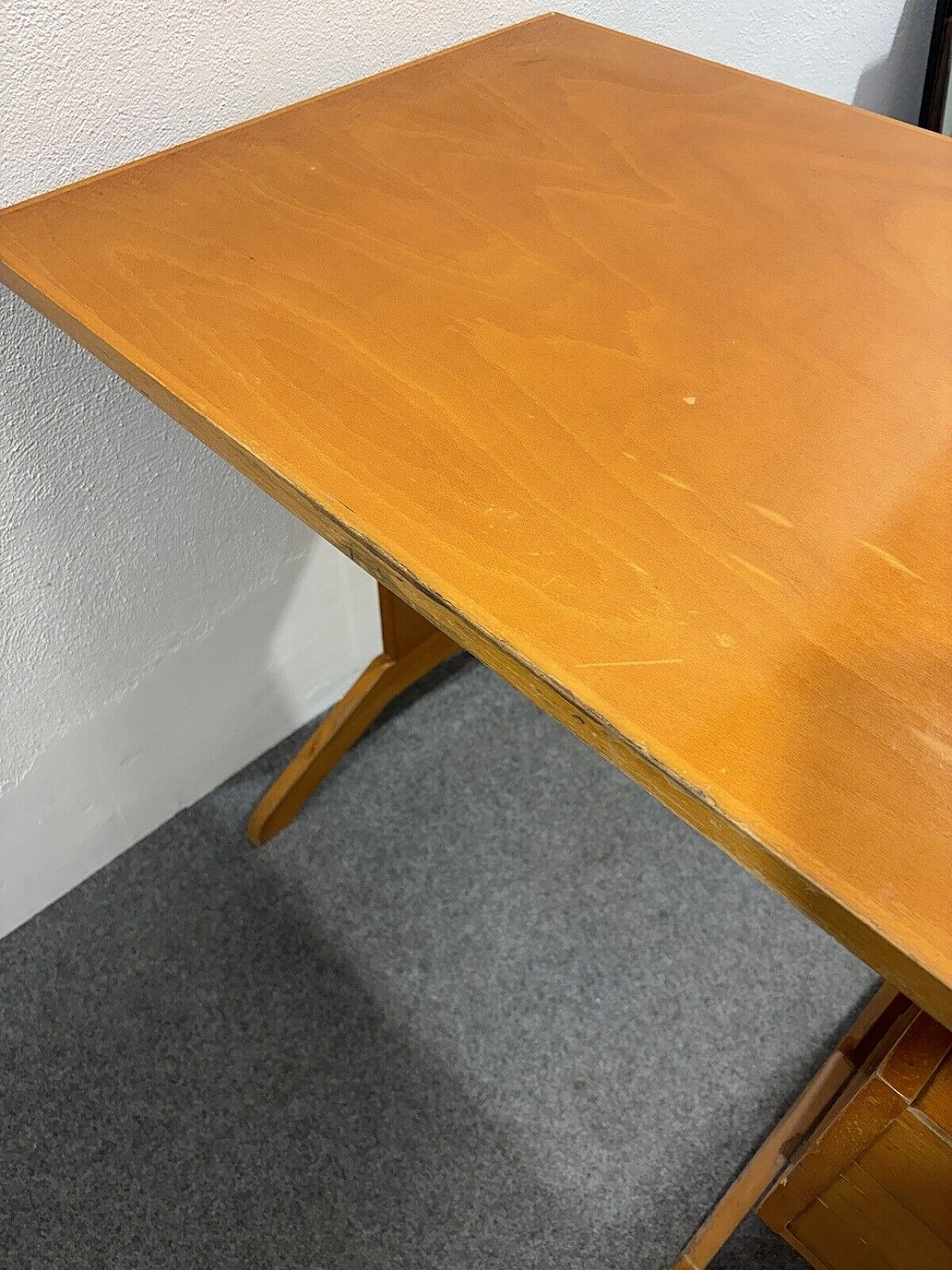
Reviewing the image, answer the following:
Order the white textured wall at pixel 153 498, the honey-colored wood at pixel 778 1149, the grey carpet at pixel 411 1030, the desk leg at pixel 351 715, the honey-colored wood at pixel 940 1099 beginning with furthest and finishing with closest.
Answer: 1. the desk leg at pixel 351 715
2. the grey carpet at pixel 411 1030
3. the honey-colored wood at pixel 778 1149
4. the white textured wall at pixel 153 498
5. the honey-colored wood at pixel 940 1099

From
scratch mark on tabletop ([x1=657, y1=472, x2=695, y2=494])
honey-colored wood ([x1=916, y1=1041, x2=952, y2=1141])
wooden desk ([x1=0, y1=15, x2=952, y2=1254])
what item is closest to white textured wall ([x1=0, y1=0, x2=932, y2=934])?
wooden desk ([x1=0, y1=15, x2=952, y2=1254])

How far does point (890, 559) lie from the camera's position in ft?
1.49

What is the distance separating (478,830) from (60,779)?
482 mm

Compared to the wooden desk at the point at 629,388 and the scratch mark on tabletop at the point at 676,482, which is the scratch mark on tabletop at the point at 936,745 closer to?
the wooden desk at the point at 629,388

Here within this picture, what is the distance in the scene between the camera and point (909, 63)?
1.45 meters

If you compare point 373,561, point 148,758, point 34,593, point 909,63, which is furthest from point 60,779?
point 909,63

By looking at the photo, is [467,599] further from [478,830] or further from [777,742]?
[478,830]

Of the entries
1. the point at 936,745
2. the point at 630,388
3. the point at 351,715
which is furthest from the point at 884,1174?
the point at 351,715

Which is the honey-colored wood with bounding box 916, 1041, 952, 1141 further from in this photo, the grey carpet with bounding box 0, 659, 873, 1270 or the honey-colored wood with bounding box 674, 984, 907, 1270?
the grey carpet with bounding box 0, 659, 873, 1270

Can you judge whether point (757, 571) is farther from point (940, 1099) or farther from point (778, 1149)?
point (778, 1149)

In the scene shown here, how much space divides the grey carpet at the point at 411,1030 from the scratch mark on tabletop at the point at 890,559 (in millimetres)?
757

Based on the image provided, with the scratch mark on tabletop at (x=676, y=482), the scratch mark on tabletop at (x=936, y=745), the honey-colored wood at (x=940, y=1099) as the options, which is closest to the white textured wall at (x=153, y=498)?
the scratch mark on tabletop at (x=676, y=482)

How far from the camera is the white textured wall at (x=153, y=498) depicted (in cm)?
71

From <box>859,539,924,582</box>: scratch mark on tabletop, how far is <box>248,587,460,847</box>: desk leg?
762mm
